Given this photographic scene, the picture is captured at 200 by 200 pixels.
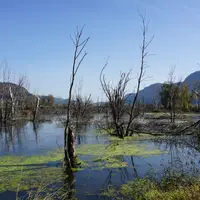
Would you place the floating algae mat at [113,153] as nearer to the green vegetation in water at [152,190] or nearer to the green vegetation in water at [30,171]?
the green vegetation in water at [30,171]

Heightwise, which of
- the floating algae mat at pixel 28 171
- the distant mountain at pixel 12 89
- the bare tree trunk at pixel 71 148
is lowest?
the floating algae mat at pixel 28 171

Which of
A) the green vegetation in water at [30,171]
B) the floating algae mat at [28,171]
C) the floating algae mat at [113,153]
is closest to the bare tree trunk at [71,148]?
the green vegetation in water at [30,171]

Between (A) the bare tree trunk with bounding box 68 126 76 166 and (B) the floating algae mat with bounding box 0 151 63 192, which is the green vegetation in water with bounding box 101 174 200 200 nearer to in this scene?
(B) the floating algae mat with bounding box 0 151 63 192

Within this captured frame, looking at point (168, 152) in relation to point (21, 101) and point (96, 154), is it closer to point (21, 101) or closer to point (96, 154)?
point (96, 154)

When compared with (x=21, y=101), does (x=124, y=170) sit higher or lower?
lower

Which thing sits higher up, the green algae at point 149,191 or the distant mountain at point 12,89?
the distant mountain at point 12,89

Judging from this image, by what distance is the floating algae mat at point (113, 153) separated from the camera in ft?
31.6

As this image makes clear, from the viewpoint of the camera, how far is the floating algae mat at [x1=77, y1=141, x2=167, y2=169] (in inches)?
379

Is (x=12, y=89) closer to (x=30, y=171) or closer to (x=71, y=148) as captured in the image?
(x=71, y=148)

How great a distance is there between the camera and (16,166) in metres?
9.59

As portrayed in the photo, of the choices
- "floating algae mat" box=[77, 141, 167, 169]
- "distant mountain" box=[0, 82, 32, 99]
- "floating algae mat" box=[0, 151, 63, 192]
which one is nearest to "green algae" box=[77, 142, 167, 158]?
"floating algae mat" box=[77, 141, 167, 169]

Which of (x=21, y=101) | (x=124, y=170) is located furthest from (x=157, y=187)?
(x=21, y=101)

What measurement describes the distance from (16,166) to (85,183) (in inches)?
126

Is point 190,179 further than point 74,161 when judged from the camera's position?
No
